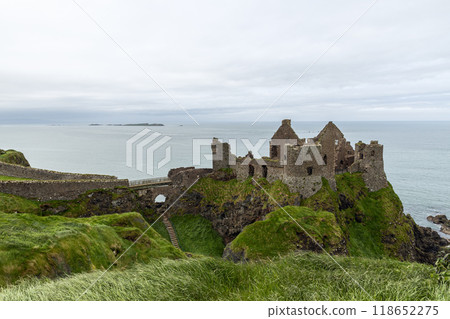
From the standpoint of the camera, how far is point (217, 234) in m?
36.4

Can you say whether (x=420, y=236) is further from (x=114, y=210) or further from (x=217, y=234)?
(x=114, y=210)

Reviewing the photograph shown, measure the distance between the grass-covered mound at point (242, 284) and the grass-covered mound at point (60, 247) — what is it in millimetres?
1232

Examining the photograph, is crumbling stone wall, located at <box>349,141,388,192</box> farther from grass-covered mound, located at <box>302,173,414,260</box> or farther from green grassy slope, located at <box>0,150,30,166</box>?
green grassy slope, located at <box>0,150,30,166</box>

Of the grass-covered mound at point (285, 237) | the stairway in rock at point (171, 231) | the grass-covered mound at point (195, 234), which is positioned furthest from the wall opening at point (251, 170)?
the grass-covered mound at point (285, 237)

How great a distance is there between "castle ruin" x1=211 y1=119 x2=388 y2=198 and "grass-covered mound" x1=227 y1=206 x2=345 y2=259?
6.37 m

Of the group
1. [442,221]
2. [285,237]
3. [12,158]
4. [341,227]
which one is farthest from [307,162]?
[442,221]

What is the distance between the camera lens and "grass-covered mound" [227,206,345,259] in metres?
21.2

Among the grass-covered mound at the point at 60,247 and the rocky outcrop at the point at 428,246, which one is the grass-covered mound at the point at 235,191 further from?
the rocky outcrop at the point at 428,246

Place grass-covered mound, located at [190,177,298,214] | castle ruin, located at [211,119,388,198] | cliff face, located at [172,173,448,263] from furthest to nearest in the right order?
grass-covered mound, located at [190,177,298,214]
castle ruin, located at [211,119,388,198]
cliff face, located at [172,173,448,263]

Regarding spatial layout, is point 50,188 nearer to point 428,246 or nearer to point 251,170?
point 251,170

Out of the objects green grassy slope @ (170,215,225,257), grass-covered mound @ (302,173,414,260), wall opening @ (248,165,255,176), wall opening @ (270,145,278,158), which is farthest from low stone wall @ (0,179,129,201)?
grass-covered mound @ (302,173,414,260)

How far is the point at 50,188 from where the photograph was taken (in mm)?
29969

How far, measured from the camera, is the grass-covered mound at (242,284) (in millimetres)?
7484

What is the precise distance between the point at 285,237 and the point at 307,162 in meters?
10.5
